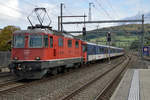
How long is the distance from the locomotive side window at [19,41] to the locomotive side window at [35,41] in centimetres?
51

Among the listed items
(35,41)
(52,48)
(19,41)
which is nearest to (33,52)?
(35,41)

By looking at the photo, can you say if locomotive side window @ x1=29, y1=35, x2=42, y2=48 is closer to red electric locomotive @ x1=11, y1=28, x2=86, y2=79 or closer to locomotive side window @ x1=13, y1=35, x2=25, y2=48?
red electric locomotive @ x1=11, y1=28, x2=86, y2=79

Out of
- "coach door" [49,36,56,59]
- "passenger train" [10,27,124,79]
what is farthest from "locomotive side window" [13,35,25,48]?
"coach door" [49,36,56,59]

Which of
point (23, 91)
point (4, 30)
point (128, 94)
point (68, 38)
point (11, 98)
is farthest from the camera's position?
point (4, 30)

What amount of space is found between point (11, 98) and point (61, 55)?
264 inches

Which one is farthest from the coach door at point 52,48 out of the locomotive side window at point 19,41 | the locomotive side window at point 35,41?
the locomotive side window at point 19,41

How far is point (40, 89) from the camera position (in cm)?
1023

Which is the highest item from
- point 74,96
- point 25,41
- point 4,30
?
point 4,30

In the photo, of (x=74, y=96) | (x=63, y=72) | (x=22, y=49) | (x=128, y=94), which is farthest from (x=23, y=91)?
(x=63, y=72)

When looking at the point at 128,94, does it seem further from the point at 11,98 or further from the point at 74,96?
the point at 11,98

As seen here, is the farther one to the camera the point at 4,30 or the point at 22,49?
the point at 4,30

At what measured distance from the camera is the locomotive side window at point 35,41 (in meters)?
12.2

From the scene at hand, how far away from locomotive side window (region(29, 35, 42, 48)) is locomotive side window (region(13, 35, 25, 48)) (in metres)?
0.51

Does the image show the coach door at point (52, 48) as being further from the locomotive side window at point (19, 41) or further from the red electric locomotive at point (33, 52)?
the locomotive side window at point (19, 41)
